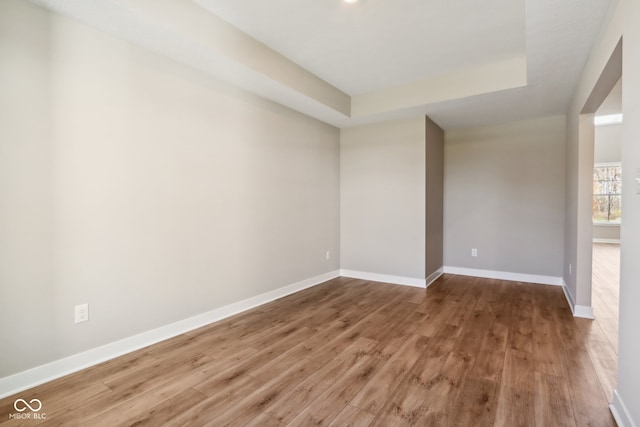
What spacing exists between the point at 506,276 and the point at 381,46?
3.81 metres

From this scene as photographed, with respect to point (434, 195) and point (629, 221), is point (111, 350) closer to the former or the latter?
point (629, 221)

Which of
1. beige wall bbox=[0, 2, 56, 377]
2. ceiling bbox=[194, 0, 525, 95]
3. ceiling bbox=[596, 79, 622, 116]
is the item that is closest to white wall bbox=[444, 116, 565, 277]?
ceiling bbox=[596, 79, 622, 116]

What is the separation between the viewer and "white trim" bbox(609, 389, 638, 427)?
1.43m

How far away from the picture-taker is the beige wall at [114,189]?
182cm

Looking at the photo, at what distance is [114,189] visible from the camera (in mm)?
2227

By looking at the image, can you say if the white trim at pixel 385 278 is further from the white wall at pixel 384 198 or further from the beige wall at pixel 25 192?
the beige wall at pixel 25 192

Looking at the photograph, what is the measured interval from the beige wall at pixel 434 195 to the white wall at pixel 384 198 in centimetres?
17

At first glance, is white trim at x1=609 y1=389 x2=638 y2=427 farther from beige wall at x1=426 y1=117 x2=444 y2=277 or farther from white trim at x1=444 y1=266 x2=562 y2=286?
white trim at x1=444 y1=266 x2=562 y2=286

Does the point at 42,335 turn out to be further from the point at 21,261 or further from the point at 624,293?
the point at 624,293

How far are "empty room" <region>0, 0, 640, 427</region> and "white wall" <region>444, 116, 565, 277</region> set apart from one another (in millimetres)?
46

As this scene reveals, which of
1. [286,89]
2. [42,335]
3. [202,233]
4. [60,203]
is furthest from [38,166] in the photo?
[286,89]

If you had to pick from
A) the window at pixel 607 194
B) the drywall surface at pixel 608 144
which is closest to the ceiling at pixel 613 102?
the drywall surface at pixel 608 144

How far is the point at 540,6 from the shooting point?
1889 millimetres

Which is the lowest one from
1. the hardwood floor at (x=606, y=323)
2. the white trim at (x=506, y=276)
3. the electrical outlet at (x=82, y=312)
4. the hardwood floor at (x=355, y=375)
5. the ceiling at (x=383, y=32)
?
the hardwood floor at (x=355, y=375)
